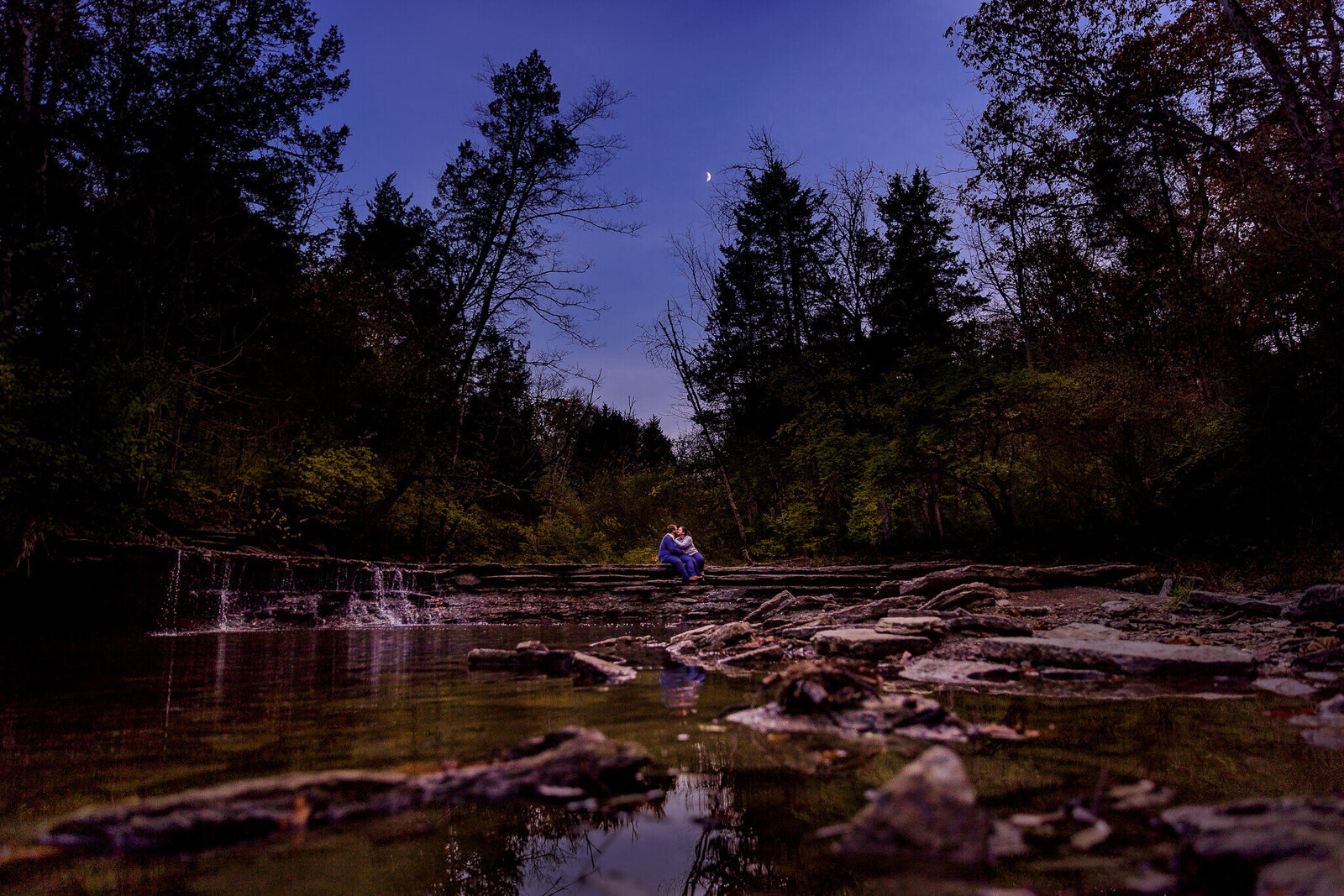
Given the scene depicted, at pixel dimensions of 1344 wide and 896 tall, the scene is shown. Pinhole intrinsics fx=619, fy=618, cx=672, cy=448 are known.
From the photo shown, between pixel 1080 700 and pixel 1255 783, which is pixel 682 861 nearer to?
pixel 1255 783

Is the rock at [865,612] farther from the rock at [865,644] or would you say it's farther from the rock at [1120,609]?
the rock at [1120,609]

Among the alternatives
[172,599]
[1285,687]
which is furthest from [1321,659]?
[172,599]

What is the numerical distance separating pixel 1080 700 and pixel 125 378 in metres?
12.7

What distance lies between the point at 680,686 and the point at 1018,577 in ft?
26.7

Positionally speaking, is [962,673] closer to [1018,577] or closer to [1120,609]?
[1120,609]

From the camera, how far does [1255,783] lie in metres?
1.68

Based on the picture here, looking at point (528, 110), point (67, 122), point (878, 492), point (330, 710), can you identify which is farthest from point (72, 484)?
point (878, 492)

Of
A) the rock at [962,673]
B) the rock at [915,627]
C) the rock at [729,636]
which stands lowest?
the rock at [729,636]

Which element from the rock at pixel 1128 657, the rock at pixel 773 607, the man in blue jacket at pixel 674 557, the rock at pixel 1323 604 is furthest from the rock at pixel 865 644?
the man in blue jacket at pixel 674 557

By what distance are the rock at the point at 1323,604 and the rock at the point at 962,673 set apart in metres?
3.27

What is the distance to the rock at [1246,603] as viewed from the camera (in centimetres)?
579

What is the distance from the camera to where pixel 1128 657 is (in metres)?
3.73

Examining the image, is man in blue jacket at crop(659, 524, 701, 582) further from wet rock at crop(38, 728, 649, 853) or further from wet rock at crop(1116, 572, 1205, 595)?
wet rock at crop(38, 728, 649, 853)

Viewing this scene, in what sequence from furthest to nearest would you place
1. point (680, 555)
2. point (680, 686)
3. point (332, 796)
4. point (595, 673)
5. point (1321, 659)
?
1. point (680, 555)
2. point (595, 673)
3. point (1321, 659)
4. point (680, 686)
5. point (332, 796)
